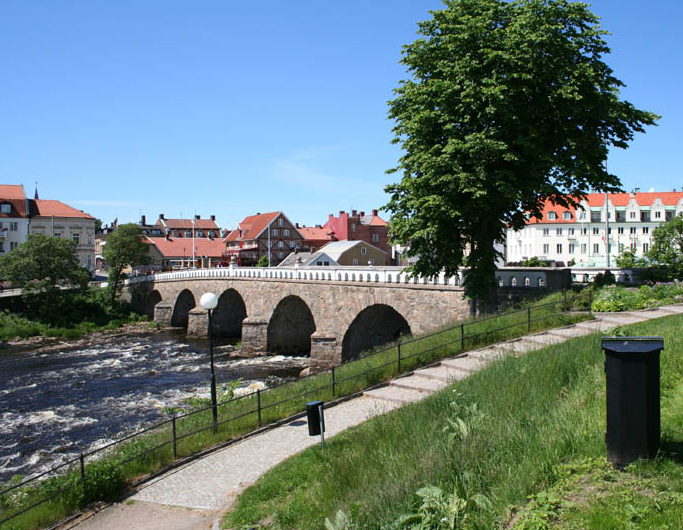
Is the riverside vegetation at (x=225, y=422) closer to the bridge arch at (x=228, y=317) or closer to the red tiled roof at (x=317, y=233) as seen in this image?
the bridge arch at (x=228, y=317)

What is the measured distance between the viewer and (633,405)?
5.56 meters

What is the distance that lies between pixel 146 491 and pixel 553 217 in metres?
65.4

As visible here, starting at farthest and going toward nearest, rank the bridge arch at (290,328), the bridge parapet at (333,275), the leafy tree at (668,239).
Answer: the leafy tree at (668,239) → the bridge arch at (290,328) → the bridge parapet at (333,275)

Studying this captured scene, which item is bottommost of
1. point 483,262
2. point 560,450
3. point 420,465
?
point 420,465

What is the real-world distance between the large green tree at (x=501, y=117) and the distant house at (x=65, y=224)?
62.0m

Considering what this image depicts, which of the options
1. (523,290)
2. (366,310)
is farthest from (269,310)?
(523,290)

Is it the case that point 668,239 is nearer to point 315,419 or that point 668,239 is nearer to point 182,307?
point 315,419

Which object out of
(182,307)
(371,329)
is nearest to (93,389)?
(371,329)

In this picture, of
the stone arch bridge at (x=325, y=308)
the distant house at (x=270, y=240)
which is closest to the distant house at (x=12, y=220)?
the distant house at (x=270, y=240)

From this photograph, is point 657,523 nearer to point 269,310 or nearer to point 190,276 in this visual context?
point 269,310

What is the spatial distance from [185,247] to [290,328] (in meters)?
59.4

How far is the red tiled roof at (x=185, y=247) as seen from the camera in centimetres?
9019

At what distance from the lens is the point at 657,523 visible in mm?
4504

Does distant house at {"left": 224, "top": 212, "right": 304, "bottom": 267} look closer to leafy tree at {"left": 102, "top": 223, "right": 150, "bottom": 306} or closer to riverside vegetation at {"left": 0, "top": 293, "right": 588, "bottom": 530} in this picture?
leafy tree at {"left": 102, "top": 223, "right": 150, "bottom": 306}
